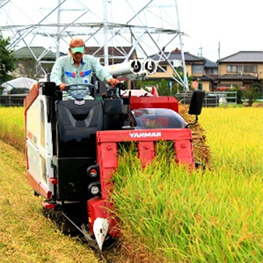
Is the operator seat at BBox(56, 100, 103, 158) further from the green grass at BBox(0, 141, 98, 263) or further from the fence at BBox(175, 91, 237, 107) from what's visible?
the fence at BBox(175, 91, 237, 107)

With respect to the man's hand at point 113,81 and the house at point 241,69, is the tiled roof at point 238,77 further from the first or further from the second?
the man's hand at point 113,81

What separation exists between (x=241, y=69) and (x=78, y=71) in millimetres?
61774

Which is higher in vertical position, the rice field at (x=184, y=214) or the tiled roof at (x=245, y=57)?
the tiled roof at (x=245, y=57)

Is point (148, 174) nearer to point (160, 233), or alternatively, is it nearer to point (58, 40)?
point (160, 233)

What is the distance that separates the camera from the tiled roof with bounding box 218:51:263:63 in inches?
2594

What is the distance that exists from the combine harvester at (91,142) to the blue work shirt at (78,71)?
23cm

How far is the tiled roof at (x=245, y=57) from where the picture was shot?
216ft

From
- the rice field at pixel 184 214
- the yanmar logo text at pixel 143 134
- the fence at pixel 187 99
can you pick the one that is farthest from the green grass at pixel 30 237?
the fence at pixel 187 99

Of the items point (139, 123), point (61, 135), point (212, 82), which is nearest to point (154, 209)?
point (61, 135)

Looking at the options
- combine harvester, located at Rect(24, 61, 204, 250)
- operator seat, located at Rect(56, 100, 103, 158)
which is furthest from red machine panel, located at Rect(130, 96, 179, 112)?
operator seat, located at Rect(56, 100, 103, 158)

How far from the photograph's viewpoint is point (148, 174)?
181 inches

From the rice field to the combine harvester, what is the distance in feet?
0.50

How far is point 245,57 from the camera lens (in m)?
66.5

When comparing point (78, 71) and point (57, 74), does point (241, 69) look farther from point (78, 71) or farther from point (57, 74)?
point (57, 74)
